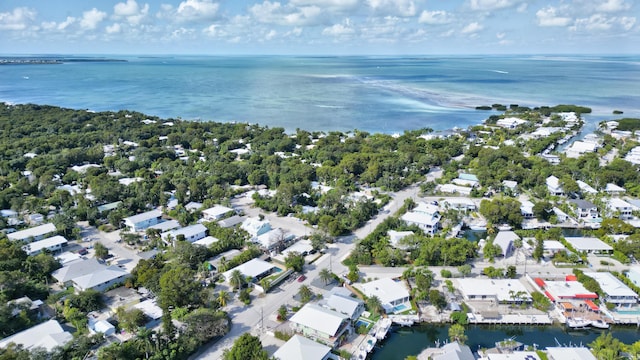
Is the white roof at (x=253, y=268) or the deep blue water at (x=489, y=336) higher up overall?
the white roof at (x=253, y=268)

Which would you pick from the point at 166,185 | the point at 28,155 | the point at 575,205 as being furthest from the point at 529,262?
the point at 28,155

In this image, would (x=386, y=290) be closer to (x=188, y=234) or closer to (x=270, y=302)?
(x=270, y=302)

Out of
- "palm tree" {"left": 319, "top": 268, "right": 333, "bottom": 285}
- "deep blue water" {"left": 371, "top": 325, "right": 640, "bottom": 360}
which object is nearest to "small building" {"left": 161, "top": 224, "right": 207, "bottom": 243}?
"palm tree" {"left": 319, "top": 268, "right": 333, "bottom": 285}

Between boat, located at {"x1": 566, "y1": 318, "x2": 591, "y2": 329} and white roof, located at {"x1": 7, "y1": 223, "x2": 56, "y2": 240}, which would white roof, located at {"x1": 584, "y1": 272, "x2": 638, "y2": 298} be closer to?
boat, located at {"x1": 566, "y1": 318, "x2": 591, "y2": 329}

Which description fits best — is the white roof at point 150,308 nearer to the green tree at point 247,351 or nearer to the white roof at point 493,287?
the green tree at point 247,351

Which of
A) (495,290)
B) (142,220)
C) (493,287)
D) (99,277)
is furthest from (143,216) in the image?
(495,290)

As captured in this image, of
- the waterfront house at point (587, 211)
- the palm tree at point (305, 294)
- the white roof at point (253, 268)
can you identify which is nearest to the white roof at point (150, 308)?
the white roof at point (253, 268)

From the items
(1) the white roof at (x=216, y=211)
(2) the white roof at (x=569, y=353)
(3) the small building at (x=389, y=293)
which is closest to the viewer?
(2) the white roof at (x=569, y=353)
